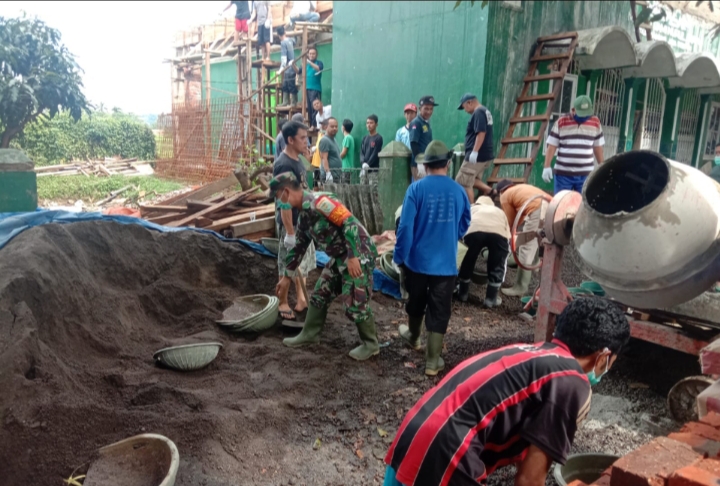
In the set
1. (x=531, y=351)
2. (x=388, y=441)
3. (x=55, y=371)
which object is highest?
(x=531, y=351)

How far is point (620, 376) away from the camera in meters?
4.10

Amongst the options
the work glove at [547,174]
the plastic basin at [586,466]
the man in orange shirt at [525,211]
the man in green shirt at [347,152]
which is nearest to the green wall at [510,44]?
the work glove at [547,174]

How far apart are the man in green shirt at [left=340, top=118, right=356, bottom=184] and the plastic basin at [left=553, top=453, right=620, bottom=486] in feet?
19.8

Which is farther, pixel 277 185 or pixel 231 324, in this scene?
pixel 231 324

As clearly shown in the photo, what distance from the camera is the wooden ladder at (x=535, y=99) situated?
773 centimetres

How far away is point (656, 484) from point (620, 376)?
2.63m

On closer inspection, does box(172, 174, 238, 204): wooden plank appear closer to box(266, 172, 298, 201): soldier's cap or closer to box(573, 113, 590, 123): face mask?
box(266, 172, 298, 201): soldier's cap

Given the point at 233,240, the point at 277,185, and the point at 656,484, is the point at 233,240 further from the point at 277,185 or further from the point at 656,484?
the point at 656,484

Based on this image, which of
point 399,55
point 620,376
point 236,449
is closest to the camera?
point 236,449

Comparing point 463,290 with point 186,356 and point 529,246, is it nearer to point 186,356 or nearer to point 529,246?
point 529,246

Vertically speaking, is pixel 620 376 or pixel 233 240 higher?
pixel 233 240

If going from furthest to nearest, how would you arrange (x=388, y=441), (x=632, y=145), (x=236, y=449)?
(x=632, y=145) → (x=388, y=441) → (x=236, y=449)

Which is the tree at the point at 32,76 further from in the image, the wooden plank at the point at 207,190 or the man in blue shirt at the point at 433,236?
the man in blue shirt at the point at 433,236

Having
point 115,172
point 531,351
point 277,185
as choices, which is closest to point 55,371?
point 277,185
